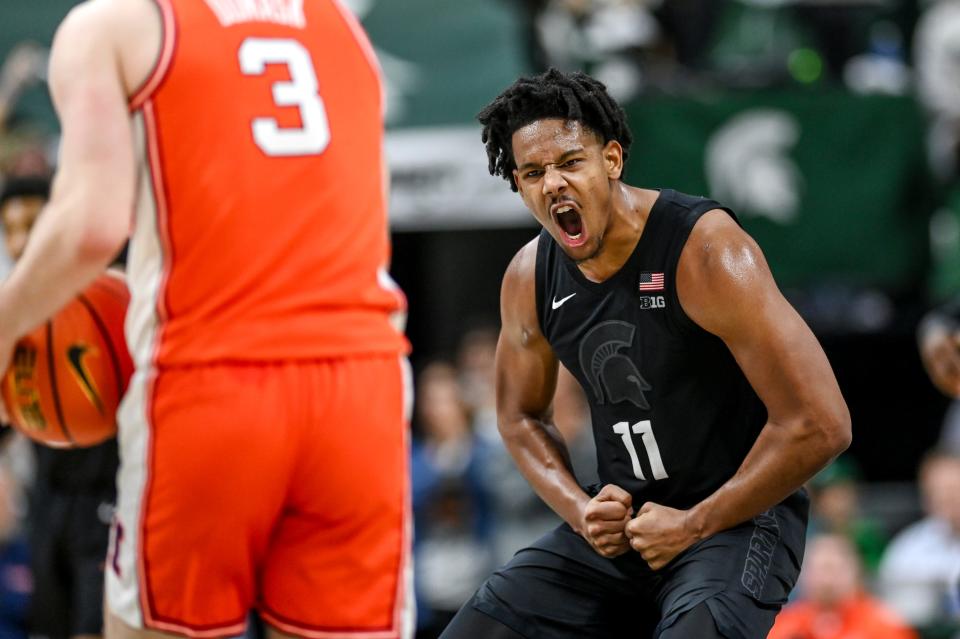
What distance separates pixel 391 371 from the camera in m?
3.66

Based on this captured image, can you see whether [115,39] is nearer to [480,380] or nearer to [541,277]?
[541,277]

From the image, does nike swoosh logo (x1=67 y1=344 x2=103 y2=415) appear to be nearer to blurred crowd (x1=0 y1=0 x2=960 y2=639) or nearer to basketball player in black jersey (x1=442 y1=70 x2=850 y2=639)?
basketball player in black jersey (x1=442 y1=70 x2=850 y2=639)

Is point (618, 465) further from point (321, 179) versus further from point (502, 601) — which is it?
point (321, 179)

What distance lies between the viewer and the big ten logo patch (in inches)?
155

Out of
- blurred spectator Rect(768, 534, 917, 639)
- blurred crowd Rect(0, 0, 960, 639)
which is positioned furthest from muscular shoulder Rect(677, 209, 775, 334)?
blurred spectator Rect(768, 534, 917, 639)

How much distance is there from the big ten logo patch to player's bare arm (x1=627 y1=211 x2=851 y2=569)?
0.07 metres

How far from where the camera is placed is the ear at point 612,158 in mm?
3991

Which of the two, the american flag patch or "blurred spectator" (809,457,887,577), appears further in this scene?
"blurred spectator" (809,457,887,577)

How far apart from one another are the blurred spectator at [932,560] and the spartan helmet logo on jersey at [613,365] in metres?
4.19

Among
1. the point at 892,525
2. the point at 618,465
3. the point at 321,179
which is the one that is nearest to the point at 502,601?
the point at 618,465

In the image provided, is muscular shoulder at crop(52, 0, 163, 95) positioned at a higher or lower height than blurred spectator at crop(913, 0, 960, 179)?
higher

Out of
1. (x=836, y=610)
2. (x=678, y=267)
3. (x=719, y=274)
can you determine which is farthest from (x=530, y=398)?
(x=836, y=610)

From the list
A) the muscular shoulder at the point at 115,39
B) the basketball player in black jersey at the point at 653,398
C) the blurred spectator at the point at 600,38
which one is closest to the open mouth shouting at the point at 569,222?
the basketball player in black jersey at the point at 653,398

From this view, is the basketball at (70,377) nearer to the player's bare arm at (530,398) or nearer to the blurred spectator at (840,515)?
the player's bare arm at (530,398)
